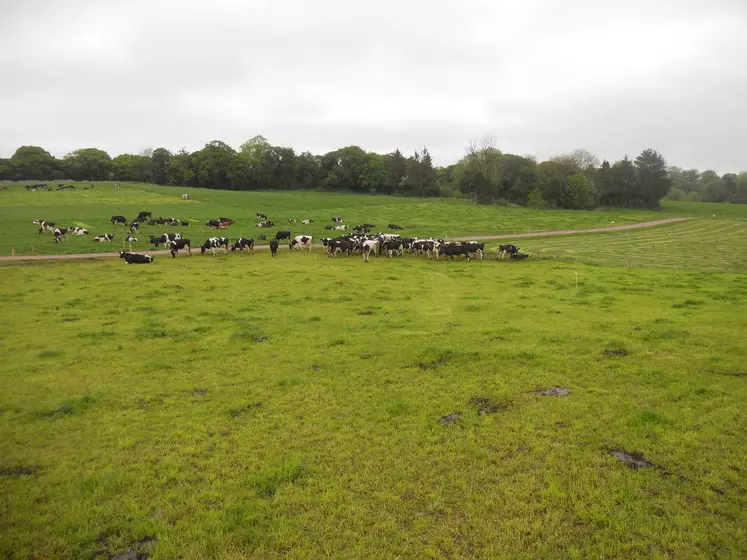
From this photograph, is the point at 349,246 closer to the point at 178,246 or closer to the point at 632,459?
the point at 178,246

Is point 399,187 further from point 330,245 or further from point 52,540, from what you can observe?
point 52,540

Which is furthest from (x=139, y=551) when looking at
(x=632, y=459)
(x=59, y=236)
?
(x=59, y=236)

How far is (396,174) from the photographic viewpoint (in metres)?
128

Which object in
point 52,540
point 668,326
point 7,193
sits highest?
point 7,193

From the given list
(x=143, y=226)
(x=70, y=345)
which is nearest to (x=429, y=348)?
(x=70, y=345)

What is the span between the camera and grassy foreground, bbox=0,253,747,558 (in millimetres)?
6086

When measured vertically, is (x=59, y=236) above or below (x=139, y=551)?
above

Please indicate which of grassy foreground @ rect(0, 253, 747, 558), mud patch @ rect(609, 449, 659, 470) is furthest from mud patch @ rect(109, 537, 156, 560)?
mud patch @ rect(609, 449, 659, 470)

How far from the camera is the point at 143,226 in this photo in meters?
49.1

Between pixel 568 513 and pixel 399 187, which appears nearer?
pixel 568 513

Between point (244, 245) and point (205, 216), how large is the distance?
79.5 ft

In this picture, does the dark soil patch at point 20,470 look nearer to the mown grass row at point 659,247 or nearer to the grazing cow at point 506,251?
the grazing cow at point 506,251

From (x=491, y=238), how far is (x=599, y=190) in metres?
70.8

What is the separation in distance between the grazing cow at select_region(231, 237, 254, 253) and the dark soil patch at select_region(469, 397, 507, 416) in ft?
99.7
